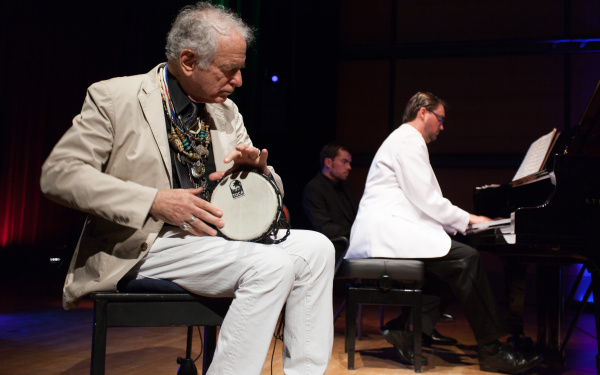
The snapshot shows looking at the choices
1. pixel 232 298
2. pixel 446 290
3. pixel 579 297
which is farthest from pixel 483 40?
pixel 232 298

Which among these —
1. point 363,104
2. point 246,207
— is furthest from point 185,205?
point 363,104

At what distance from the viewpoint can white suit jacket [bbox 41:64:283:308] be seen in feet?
4.87

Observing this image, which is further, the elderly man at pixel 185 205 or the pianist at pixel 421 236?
the pianist at pixel 421 236

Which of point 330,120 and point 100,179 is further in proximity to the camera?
point 330,120

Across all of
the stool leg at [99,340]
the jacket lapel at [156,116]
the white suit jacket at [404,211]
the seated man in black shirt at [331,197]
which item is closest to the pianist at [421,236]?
the white suit jacket at [404,211]

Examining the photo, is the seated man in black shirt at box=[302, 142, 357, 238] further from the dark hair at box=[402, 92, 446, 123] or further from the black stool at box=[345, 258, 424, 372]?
the black stool at box=[345, 258, 424, 372]

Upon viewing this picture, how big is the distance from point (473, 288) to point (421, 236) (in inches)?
15.8

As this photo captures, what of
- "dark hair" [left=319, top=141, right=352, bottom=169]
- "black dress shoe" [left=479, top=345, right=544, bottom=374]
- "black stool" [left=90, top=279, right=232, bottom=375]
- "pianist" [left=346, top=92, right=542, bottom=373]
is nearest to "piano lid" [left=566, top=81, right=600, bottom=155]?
"pianist" [left=346, top=92, right=542, bottom=373]

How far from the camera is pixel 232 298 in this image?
5.23 feet

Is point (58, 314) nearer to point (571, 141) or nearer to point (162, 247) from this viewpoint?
point (162, 247)

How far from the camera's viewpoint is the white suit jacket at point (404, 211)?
3053mm

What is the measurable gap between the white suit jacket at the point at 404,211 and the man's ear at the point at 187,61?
1716mm

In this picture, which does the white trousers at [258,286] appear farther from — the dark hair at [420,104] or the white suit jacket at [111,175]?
the dark hair at [420,104]

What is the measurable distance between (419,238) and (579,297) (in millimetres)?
4564
